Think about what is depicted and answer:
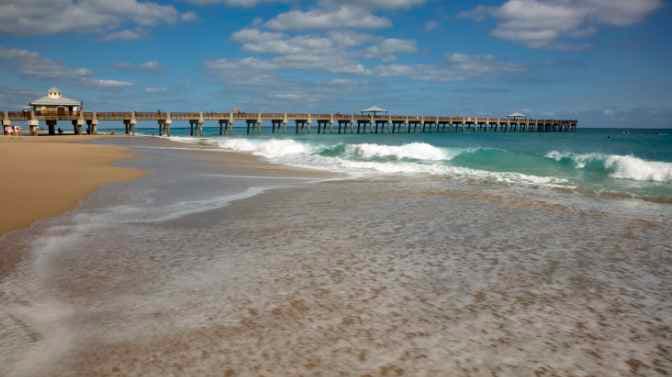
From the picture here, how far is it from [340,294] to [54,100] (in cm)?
5515

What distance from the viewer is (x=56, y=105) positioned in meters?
48.4

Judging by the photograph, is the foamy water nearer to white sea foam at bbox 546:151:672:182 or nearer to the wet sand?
white sea foam at bbox 546:151:672:182

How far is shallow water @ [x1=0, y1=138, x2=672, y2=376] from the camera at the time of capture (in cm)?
265

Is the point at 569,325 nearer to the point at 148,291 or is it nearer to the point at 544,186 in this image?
the point at 148,291

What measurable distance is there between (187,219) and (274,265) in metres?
2.62

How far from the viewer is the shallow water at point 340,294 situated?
265 centimetres

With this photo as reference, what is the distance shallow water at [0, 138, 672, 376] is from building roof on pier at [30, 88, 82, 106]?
4904cm

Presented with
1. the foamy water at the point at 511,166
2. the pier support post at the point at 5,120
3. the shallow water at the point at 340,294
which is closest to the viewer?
the shallow water at the point at 340,294

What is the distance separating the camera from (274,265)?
4375mm

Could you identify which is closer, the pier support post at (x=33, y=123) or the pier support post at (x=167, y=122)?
the pier support post at (x=33, y=123)

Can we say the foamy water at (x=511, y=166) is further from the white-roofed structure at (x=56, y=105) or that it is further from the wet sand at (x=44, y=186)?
the white-roofed structure at (x=56, y=105)

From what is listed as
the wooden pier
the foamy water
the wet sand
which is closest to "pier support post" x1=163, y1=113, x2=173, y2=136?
the wooden pier

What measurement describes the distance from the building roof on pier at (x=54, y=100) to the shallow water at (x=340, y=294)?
1931 inches

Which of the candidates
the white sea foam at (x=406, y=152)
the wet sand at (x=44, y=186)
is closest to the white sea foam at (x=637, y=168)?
the white sea foam at (x=406, y=152)
